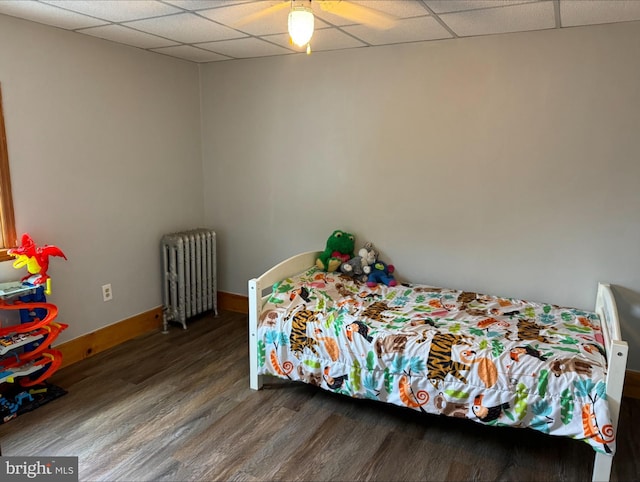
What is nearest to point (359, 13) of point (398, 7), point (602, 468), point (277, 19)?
point (398, 7)

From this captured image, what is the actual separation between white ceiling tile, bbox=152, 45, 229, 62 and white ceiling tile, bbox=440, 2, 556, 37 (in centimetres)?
179

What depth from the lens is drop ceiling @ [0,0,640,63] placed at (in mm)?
2244

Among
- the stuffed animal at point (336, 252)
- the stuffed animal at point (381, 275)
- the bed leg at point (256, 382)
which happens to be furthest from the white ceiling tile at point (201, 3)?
the bed leg at point (256, 382)

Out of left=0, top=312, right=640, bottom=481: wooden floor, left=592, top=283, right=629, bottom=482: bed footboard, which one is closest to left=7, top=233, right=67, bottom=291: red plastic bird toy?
left=0, top=312, right=640, bottom=481: wooden floor

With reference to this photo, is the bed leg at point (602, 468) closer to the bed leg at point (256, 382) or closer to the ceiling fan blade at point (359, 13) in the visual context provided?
the bed leg at point (256, 382)

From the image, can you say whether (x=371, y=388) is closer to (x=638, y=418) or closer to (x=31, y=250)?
(x=638, y=418)

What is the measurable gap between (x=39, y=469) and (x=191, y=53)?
111 inches

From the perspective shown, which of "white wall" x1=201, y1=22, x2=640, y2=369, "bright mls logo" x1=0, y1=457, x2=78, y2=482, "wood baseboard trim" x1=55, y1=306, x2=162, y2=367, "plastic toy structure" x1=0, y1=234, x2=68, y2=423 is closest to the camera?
"bright mls logo" x1=0, y1=457, x2=78, y2=482

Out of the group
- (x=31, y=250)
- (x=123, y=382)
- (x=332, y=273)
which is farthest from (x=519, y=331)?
(x=31, y=250)

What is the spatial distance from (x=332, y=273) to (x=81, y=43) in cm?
227

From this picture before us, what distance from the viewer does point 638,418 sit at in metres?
2.54

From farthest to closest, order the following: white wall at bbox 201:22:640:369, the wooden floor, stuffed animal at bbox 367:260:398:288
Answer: stuffed animal at bbox 367:260:398:288 < white wall at bbox 201:22:640:369 < the wooden floor

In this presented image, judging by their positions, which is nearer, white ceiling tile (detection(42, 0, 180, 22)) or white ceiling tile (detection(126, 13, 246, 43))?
white ceiling tile (detection(42, 0, 180, 22))

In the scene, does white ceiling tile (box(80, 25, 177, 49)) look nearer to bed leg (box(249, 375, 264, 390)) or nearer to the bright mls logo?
bed leg (box(249, 375, 264, 390))
